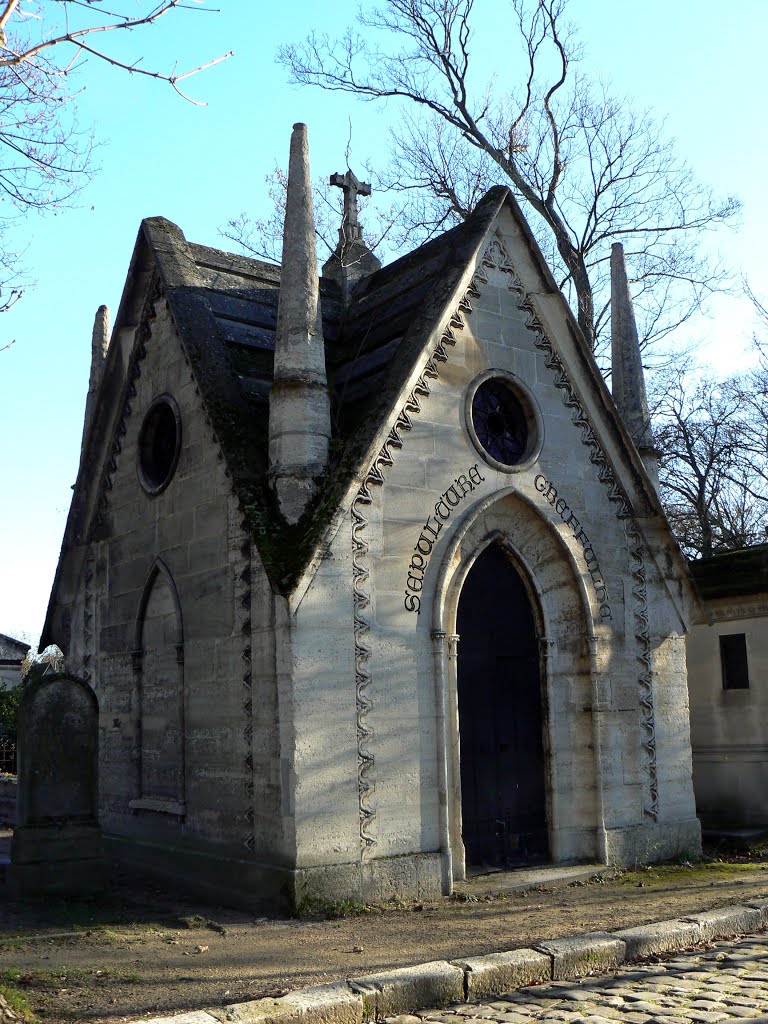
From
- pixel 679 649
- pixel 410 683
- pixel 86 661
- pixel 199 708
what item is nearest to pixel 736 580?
pixel 679 649

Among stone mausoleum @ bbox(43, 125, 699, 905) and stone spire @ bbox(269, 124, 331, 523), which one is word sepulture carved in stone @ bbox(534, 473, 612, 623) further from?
stone spire @ bbox(269, 124, 331, 523)

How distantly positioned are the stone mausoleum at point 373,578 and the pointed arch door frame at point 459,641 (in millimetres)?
35

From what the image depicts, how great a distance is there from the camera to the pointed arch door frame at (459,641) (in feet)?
32.9

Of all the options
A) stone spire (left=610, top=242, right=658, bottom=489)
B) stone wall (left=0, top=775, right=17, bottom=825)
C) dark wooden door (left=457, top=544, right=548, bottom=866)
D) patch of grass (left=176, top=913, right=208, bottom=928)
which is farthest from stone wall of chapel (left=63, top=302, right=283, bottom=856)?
stone wall (left=0, top=775, right=17, bottom=825)

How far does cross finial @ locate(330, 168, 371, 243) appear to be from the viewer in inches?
570

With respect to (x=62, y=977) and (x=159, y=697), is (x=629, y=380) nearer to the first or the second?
(x=159, y=697)

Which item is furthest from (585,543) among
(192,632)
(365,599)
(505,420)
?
(192,632)

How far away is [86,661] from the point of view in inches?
523

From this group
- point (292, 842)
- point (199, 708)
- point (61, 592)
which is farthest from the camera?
point (61, 592)

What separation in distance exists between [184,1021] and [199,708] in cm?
531

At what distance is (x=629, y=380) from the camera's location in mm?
13203

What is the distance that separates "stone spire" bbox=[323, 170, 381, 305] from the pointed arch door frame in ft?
15.1

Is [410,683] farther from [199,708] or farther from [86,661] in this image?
[86,661]

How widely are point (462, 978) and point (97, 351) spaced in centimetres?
1126
